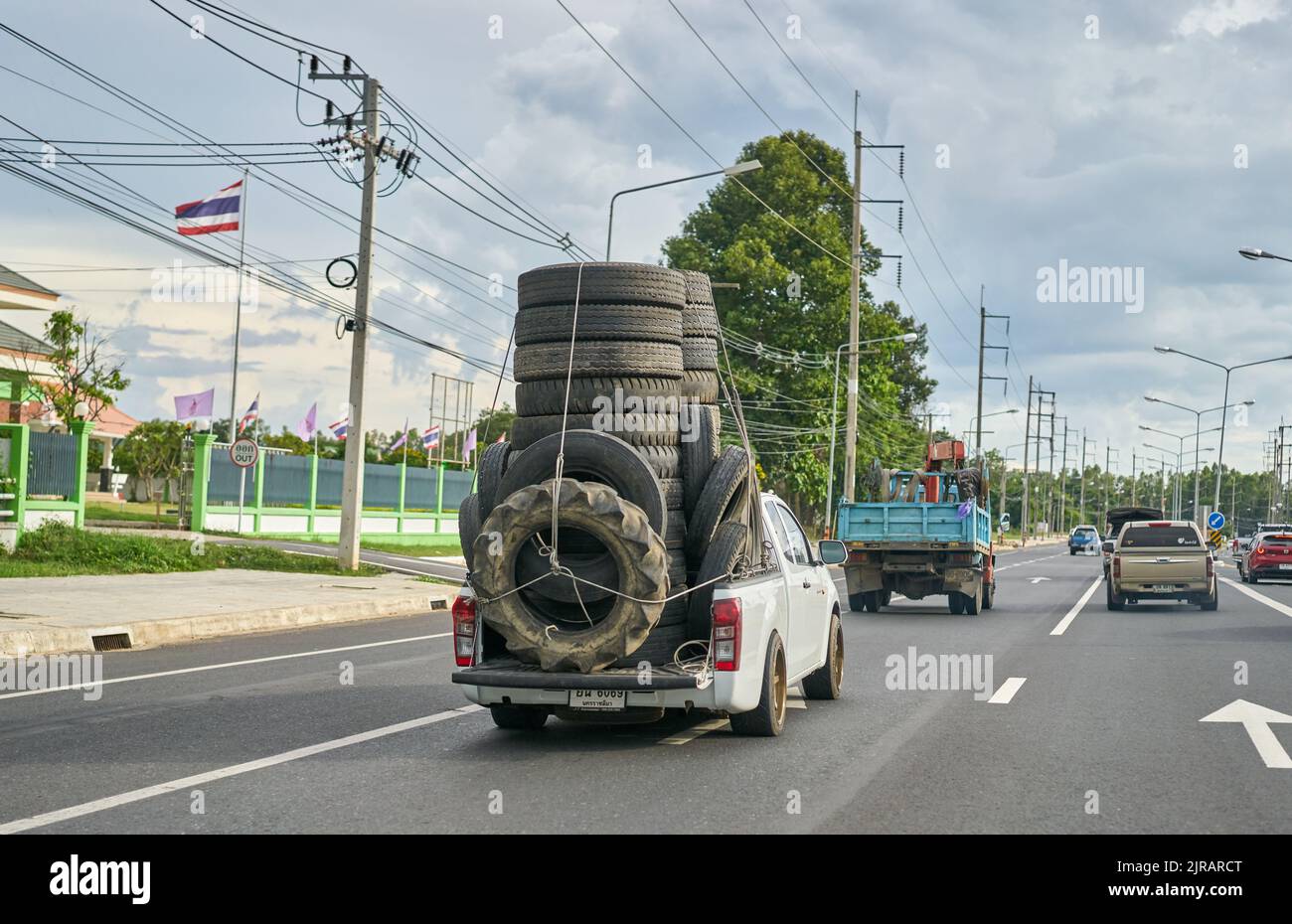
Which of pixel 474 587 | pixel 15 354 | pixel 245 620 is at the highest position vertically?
pixel 15 354

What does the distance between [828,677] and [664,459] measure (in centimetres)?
310

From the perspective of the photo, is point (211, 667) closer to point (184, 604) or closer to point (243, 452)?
point (184, 604)

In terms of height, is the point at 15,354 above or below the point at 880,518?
above

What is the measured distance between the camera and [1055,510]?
Answer: 19062 cm

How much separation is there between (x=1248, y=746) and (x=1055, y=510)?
18849cm

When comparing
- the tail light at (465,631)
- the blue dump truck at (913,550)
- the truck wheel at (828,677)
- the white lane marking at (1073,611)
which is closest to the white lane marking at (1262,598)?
the white lane marking at (1073,611)

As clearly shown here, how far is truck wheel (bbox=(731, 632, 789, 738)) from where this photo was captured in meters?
9.30

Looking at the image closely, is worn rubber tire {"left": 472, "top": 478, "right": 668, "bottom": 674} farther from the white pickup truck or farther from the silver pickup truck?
the silver pickup truck

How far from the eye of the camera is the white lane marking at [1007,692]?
38.8ft

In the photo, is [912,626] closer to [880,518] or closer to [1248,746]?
[880,518]

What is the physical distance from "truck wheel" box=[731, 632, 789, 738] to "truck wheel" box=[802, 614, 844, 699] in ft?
6.39

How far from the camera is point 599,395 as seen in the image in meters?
9.53

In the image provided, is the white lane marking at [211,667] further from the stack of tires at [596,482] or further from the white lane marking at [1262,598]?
the white lane marking at [1262,598]
